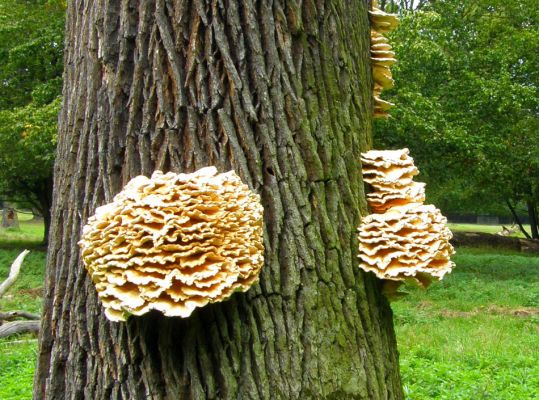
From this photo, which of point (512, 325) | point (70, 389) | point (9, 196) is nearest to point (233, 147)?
point (70, 389)

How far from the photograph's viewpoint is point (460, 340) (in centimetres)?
714

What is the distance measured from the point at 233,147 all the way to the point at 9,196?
22.6m

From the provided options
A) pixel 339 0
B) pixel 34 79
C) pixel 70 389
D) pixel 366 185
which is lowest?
pixel 70 389

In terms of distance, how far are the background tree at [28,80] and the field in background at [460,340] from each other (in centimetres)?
332

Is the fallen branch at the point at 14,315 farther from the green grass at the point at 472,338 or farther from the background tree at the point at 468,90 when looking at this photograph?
the background tree at the point at 468,90

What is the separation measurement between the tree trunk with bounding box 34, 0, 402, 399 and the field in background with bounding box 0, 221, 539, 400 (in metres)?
2.84

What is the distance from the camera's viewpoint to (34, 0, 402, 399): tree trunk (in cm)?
191

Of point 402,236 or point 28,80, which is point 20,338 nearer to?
point 402,236

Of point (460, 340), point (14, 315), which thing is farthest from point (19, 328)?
point (460, 340)

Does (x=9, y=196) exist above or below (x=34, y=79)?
below

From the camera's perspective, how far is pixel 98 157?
6.82 feet

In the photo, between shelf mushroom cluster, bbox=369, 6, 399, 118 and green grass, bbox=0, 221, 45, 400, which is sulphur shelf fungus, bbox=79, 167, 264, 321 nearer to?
shelf mushroom cluster, bbox=369, 6, 399, 118

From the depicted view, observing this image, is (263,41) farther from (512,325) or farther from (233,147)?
(512,325)

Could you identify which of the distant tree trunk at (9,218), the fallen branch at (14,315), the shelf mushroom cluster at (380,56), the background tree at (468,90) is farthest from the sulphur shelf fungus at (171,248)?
the distant tree trunk at (9,218)
